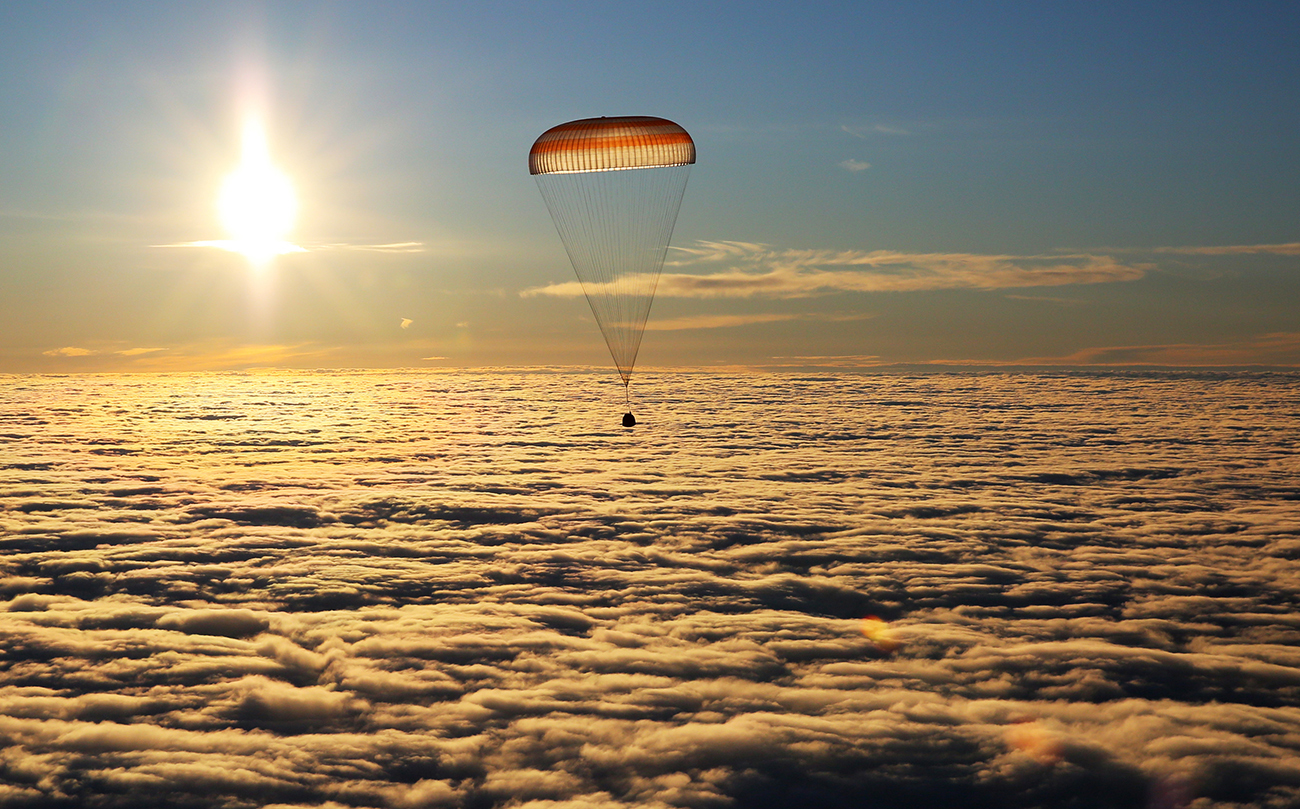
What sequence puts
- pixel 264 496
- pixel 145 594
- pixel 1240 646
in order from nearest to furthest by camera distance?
pixel 1240 646 < pixel 145 594 < pixel 264 496

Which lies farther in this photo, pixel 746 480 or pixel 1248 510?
pixel 746 480

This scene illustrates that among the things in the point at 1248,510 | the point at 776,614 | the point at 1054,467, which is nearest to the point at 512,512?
the point at 776,614

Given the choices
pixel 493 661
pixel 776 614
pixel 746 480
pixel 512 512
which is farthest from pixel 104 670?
pixel 746 480

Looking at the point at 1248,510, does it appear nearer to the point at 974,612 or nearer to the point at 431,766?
the point at 974,612

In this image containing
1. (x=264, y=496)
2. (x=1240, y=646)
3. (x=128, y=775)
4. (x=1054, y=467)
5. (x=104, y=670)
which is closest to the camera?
(x=128, y=775)

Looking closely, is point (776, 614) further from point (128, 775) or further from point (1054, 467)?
point (1054, 467)

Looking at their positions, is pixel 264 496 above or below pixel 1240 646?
above
